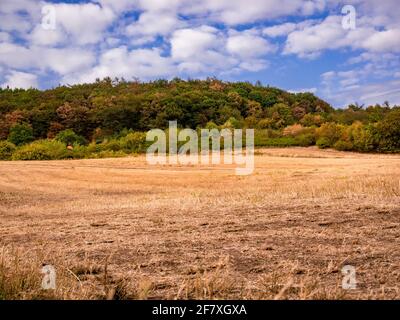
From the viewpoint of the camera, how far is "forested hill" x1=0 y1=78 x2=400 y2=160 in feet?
240

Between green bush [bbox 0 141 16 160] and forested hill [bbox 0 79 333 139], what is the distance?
32.0 ft

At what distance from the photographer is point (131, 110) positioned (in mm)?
95125

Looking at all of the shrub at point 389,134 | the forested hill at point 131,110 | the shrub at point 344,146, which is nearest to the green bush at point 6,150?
the forested hill at point 131,110

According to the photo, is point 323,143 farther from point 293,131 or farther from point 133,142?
point 133,142

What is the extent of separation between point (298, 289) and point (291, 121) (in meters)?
98.8

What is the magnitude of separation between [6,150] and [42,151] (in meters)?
7.94

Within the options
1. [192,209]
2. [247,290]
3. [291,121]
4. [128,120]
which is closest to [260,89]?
[291,121]

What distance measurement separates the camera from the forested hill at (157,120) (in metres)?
73.2

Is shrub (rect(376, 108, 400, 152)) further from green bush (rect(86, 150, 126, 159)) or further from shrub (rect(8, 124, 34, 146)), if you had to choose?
shrub (rect(8, 124, 34, 146))

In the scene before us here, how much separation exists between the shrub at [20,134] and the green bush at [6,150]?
17.8 ft

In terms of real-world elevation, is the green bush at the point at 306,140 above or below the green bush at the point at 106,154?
above

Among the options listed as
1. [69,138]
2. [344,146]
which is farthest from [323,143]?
[69,138]

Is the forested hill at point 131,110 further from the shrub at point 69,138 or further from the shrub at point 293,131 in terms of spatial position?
the shrub at point 293,131

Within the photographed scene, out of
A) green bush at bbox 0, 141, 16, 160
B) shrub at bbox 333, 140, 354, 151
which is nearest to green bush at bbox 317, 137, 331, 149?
shrub at bbox 333, 140, 354, 151
